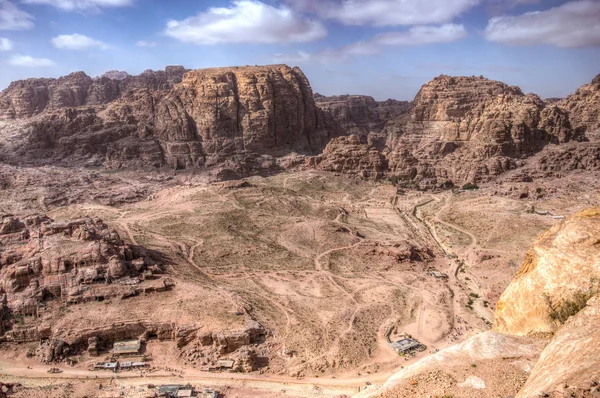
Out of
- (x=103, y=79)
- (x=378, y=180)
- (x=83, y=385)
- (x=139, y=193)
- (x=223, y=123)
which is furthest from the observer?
(x=103, y=79)

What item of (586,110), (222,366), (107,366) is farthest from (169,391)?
(586,110)

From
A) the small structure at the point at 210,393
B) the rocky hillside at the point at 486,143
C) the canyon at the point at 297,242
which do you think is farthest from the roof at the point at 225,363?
the rocky hillside at the point at 486,143

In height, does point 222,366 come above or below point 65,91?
below

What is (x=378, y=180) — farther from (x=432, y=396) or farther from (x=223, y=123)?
(x=432, y=396)

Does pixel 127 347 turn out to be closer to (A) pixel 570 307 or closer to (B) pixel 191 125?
(A) pixel 570 307

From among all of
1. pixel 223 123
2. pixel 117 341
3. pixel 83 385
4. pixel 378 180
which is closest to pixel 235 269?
pixel 117 341
